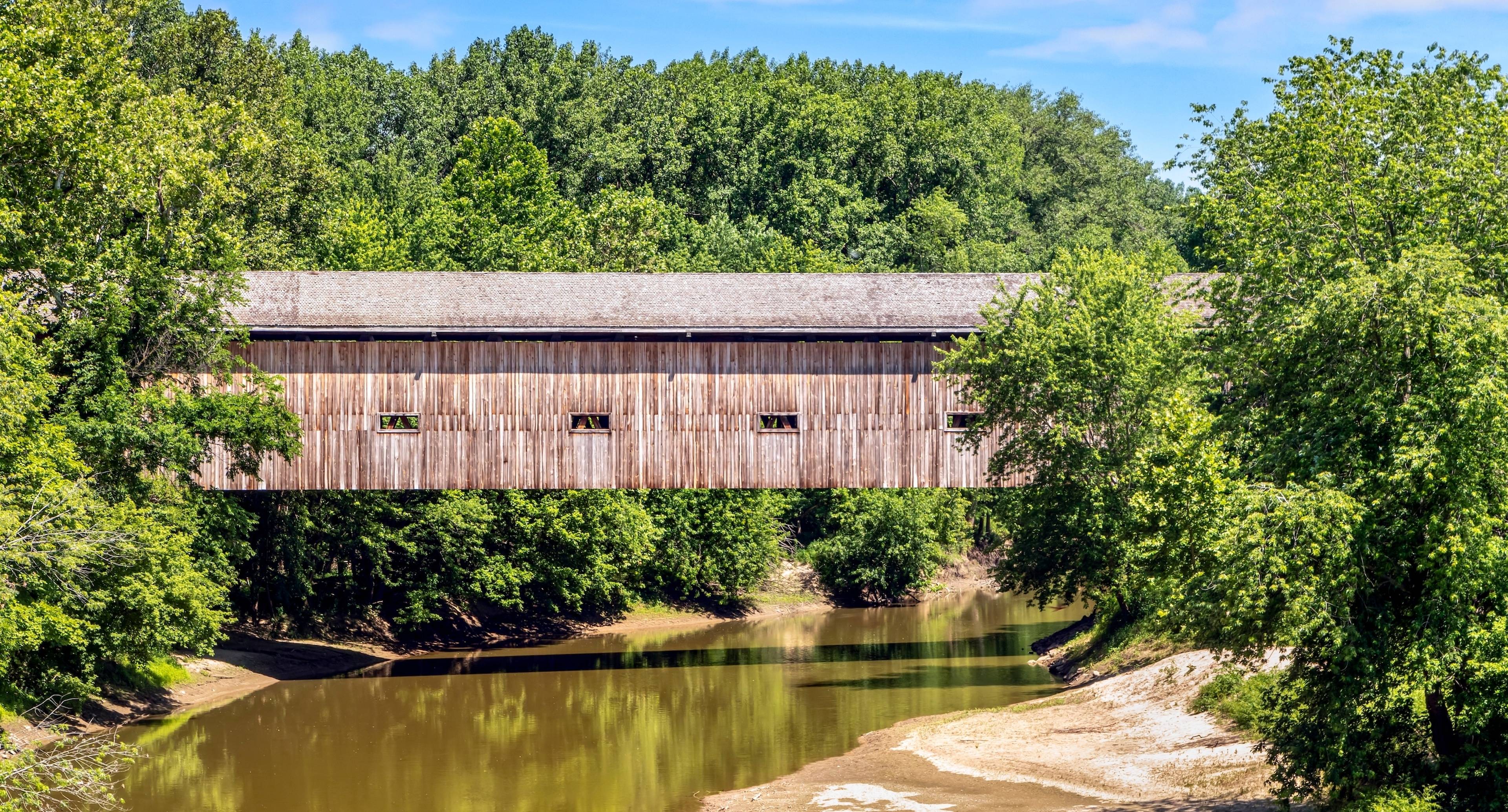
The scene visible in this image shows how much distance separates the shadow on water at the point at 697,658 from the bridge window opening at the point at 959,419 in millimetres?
6705

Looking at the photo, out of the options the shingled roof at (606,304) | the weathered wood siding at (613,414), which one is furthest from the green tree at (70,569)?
the shingled roof at (606,304)

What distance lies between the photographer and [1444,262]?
1264cm

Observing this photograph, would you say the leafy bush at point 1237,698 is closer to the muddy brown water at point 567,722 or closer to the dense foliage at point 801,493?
the dense foliage at point 801,493

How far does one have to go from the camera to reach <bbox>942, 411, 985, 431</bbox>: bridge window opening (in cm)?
2666

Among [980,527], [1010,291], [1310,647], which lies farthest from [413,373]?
[980,527]

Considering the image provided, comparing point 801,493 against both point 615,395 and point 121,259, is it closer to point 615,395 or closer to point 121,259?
point 615,395

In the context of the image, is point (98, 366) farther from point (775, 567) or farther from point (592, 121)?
point (592, 121)

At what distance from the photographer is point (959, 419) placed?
26797 millimetres

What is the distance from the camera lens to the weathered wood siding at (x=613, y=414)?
85.8 ft

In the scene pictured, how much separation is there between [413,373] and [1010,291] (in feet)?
39.3

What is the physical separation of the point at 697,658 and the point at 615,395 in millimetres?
8305

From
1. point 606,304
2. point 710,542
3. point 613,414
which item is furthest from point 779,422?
point 710,542

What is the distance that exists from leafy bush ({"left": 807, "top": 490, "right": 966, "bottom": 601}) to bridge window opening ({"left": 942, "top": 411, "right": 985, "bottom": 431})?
657 inches

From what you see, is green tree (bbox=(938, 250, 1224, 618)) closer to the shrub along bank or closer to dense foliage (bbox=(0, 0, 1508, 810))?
dense foliage (bbox=(0, 0, 1508, 810))
